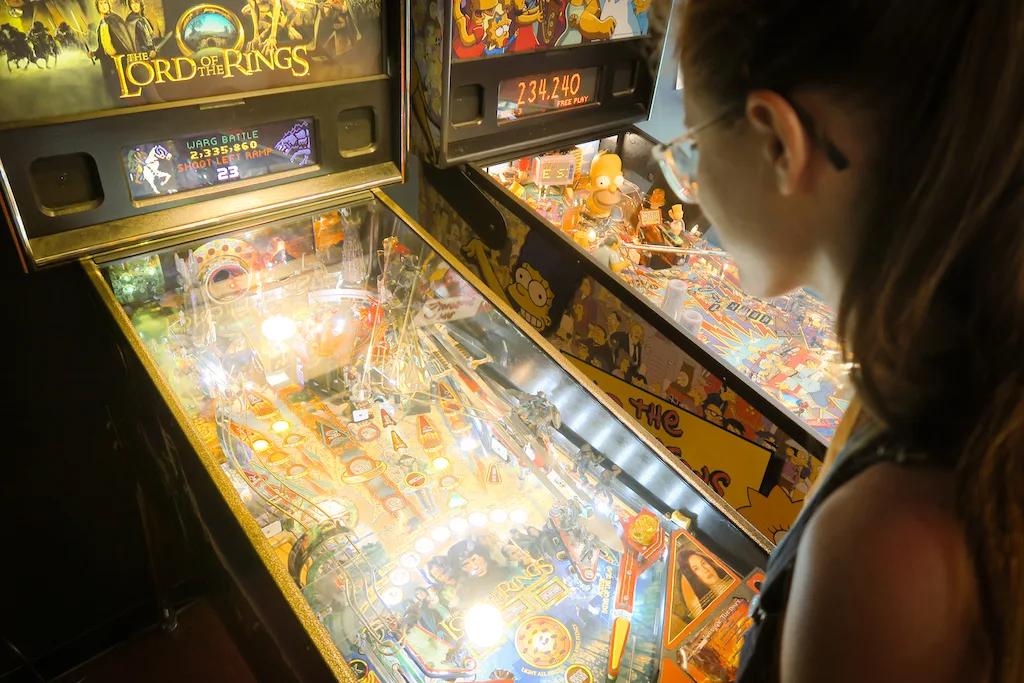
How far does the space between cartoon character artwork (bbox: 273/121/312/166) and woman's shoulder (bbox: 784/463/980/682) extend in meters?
1.33

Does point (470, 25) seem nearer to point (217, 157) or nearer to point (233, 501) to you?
point (217, 157)

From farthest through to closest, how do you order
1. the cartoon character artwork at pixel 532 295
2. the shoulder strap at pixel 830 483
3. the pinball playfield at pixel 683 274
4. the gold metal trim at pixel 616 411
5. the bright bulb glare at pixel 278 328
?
the cartoon character artwork at pixel 532 295 → the pinball playfield at pixel 683 274 → the bright bulb glare at pixel 278 328 → the gold metal trim at pixel 616 411 → the shoulder strap at pixel 830 483

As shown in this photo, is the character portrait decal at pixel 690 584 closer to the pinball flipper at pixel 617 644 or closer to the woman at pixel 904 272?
the pinball flipper at pixel 617 644

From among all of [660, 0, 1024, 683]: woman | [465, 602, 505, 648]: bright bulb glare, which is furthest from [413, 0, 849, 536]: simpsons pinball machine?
[660, 0, 1024, 683]: woman

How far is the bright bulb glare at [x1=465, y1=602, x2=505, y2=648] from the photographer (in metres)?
1.20

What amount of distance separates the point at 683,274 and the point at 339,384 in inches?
50.2

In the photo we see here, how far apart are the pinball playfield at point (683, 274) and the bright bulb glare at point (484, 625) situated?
2.98 feet

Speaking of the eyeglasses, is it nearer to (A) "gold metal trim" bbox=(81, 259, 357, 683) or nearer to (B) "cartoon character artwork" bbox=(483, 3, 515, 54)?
(A) "gold metal trim" bbox=(81, 259, 357, 683)

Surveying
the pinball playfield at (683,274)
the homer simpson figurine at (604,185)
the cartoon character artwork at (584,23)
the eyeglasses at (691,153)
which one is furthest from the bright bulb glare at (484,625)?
the homer simpson figurine at (604,185)

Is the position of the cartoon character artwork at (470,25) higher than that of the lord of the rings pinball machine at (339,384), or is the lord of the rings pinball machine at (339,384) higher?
the cartoon character artwork at (470,25)

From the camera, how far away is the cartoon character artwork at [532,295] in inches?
82.3

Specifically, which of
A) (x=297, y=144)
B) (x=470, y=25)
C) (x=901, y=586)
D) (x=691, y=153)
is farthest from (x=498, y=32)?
(x=901, y=586)

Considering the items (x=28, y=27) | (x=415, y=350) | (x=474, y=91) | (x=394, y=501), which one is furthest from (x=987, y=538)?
(x=474, y=91)

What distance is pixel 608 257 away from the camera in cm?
234
